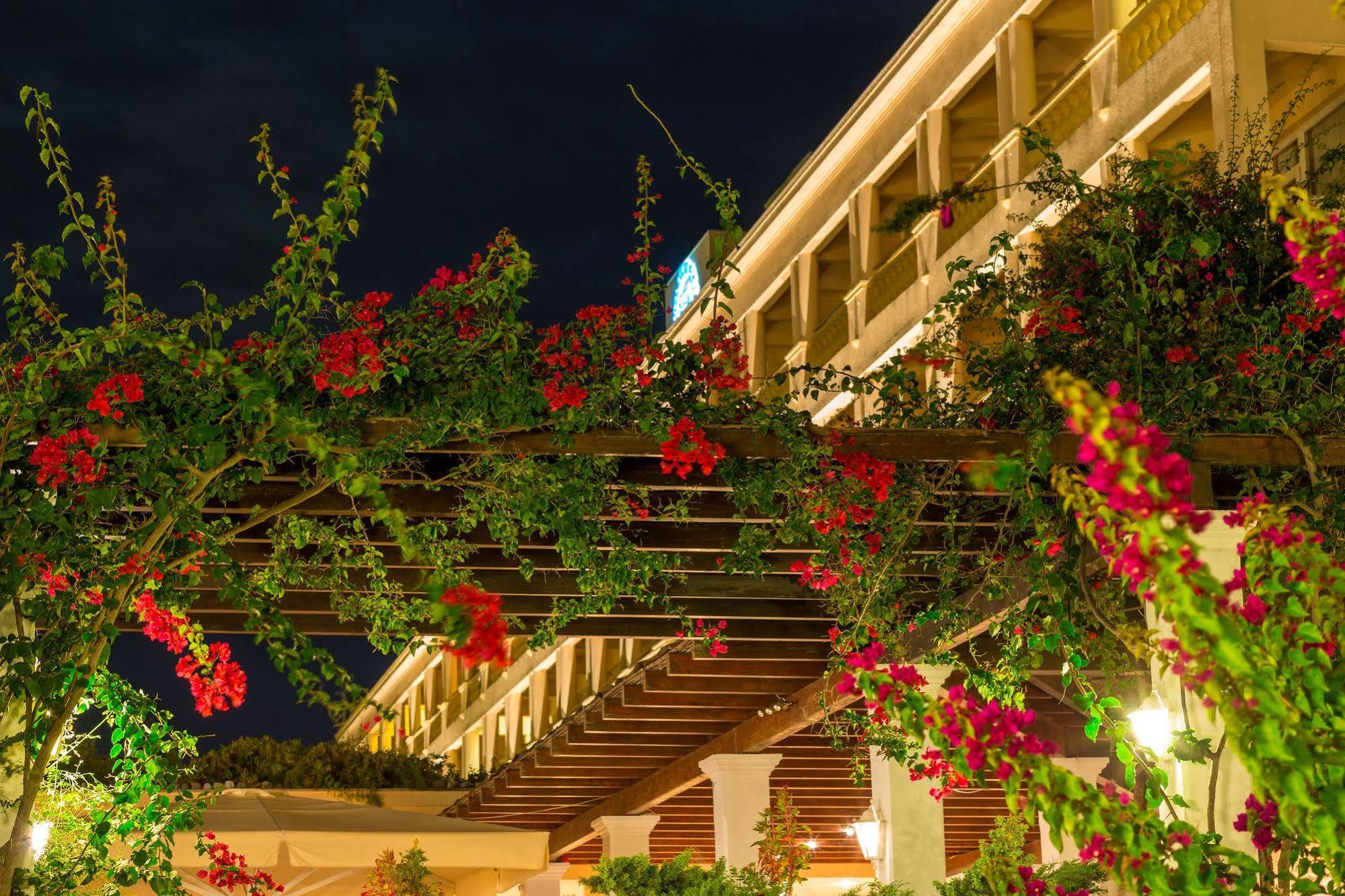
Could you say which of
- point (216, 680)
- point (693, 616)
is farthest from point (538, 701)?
point (216, 680)

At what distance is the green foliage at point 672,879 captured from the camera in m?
12.2

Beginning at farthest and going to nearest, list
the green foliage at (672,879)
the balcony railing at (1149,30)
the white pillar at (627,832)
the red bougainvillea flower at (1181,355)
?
the white pillar at (627,832) < the balcony railing at (1149,30) < the green foliage at (672,879) < the red bougainvillea flower at (1181,355)

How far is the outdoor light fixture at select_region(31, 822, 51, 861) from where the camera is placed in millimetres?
7713

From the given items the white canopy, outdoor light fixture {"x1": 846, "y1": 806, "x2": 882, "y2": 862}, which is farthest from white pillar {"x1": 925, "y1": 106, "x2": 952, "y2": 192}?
the white canopy

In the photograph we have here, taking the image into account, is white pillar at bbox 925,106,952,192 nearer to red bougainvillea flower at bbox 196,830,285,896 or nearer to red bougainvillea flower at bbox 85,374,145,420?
red bougainvillea flower at bbox 196,830,285,896

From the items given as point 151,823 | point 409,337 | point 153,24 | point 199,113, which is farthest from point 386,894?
point 153,24

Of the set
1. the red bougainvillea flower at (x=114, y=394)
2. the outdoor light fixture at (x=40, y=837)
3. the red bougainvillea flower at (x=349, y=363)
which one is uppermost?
the red bougainvillea flower at (x=349, y=363)

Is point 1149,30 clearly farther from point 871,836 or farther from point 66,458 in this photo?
point 66,458

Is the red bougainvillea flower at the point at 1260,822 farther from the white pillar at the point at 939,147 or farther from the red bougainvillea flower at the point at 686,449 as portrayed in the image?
the white pillar at the point at 939,147

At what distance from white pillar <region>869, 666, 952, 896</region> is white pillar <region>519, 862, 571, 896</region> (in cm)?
1111

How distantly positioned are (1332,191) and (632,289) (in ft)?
13.7

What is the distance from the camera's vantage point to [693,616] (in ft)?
32.7

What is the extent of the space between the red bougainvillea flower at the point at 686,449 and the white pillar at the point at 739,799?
8.20 m

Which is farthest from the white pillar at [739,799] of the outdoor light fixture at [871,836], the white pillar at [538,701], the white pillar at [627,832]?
the white pillar at [538,701]
